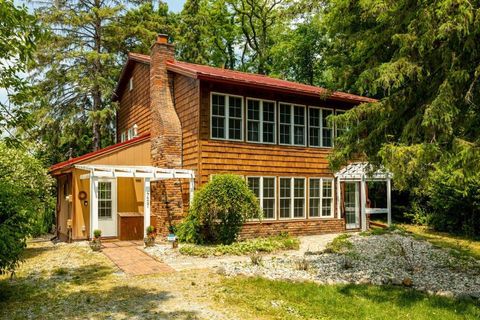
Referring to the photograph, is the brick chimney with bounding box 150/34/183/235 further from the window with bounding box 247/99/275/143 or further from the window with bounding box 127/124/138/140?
the window with bounding box 127/124/138/140

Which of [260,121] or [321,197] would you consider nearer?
[260,121]

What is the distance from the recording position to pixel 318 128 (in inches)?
667

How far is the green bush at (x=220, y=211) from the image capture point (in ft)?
41.8

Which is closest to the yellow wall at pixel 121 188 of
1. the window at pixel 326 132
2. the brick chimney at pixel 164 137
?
the brick chimney at pixel 164 137

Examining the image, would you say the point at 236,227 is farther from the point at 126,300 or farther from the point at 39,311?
the point at 39,311

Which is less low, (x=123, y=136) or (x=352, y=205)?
(x=123, y=136)

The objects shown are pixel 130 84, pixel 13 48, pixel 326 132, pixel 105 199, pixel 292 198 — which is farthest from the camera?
pixel 130 84

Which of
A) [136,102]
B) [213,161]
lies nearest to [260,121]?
[213,161]

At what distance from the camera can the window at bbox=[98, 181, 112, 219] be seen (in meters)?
15.6

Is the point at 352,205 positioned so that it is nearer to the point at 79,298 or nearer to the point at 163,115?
the point at 163,115

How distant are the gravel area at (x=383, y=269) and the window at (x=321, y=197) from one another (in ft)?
12.8

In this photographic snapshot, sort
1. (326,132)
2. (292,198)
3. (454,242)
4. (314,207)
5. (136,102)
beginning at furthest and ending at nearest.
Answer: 1. (136,102)
2. (326,132)
3. (314,207)
4. (292,198)
5. (454,242)

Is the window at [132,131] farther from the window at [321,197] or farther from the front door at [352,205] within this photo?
the front door at [352,205]

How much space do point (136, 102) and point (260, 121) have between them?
770cm
